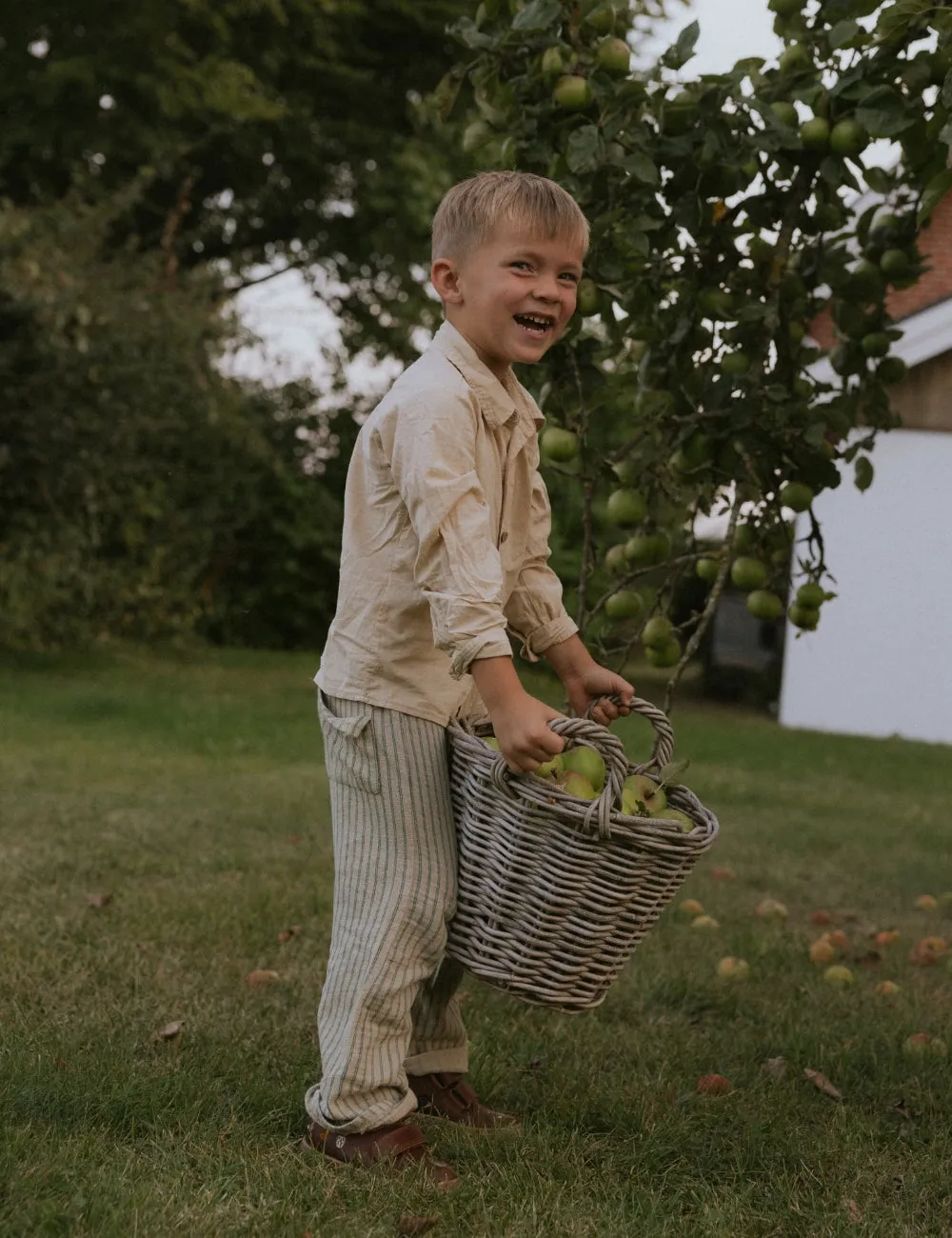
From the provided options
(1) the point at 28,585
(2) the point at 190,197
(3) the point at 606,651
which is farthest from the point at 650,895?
(2) the point at 190,197

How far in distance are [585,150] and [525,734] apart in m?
1.33

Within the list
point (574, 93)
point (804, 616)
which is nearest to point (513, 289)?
point (574, 93)

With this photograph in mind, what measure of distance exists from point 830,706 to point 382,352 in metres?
6.04

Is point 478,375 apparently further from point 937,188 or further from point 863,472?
point 863,472

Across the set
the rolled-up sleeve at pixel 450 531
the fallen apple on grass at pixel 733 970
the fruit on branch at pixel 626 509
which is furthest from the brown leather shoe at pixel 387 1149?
the fallen apple on grass at pixel 733 970

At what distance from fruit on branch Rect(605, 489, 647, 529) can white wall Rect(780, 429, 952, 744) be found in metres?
8.30

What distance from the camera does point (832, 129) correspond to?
2975 millimetres

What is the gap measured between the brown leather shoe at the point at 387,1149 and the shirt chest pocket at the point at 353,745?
0.54m

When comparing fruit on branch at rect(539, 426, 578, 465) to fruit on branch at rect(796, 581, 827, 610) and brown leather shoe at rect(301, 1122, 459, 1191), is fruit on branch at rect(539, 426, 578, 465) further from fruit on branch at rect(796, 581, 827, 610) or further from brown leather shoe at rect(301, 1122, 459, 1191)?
brown leather shoe at rect(301, 1122, 459, 1191)

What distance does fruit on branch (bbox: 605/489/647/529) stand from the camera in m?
3.13

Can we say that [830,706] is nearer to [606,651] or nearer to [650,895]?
[606,651]

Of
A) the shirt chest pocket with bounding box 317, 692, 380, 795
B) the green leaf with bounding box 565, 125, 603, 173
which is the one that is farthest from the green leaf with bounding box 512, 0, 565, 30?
the shirt chest pocket with bounding box 317, 692, 380, 795

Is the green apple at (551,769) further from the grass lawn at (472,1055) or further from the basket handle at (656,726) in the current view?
the grass lawn at (472,1055)

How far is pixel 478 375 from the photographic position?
7.66 feet
